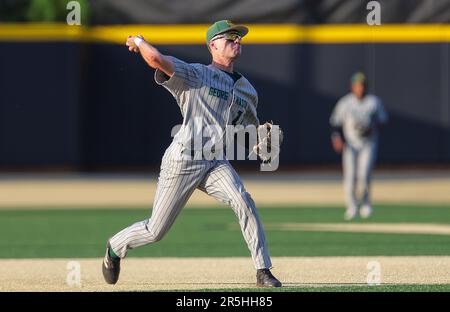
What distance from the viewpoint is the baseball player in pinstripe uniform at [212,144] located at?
10500 millimetres

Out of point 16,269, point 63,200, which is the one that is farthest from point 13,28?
point 16,269

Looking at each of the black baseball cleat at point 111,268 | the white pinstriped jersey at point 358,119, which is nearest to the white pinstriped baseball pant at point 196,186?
the black baseball cleat at point 111,268

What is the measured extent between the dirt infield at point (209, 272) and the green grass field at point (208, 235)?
969mm

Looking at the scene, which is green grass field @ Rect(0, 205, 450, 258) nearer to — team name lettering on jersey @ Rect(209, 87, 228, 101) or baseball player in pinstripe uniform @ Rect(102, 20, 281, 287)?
baseball player in pinstripe uniform @ Rect(102, 20, 281, 287)

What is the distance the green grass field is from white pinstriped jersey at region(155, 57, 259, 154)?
4.41 meters

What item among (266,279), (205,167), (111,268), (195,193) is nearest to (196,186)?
(205,167)

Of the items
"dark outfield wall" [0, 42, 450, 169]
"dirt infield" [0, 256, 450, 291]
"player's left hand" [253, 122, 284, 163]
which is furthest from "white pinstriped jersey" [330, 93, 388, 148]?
"dark outfield wall" [0, 42, 450, 169]

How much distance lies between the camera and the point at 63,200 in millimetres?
26547

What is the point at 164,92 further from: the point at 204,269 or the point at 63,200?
the point at 204,269

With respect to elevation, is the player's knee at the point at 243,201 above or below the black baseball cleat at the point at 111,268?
above

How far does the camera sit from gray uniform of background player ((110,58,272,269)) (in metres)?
10.5

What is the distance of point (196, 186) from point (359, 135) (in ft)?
32.3

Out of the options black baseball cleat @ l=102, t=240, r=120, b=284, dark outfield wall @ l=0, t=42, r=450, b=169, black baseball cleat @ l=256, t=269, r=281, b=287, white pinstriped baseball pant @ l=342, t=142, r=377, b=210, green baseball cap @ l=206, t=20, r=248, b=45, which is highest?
dark outfield wall @ l=0, t=42, r=450, b=169

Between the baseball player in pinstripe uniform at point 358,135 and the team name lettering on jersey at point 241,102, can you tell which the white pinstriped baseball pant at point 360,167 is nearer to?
the baseball player in pinstripe uniform at point 358,135
